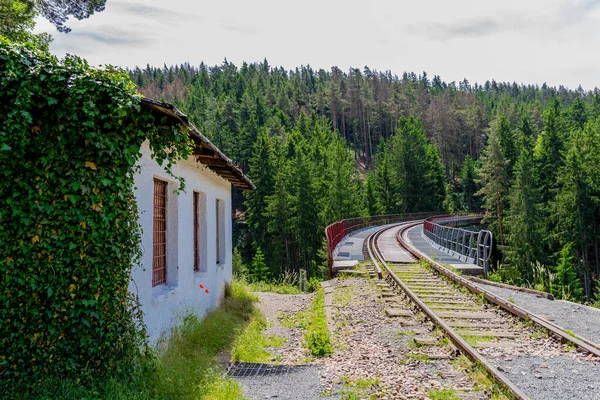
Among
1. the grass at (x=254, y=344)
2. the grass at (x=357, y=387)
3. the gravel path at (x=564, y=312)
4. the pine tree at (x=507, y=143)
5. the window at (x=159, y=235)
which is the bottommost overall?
the grass at (x=254, y=344)

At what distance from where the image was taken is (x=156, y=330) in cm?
698

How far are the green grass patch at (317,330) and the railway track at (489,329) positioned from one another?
1.70 metres

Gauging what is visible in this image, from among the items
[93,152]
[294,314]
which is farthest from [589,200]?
[93,152]

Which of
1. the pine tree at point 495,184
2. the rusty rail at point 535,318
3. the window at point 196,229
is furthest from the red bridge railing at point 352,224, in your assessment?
the pine tree at point 495,184

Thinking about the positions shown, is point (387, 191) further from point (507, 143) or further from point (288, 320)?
point (288, 320)

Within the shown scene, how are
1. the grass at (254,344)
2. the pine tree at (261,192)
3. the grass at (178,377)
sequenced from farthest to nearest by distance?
the pine tree at (261,192)
the grass at (254,344)
the grass at (178,377)

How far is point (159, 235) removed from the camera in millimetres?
8148

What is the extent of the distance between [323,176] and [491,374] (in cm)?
5136

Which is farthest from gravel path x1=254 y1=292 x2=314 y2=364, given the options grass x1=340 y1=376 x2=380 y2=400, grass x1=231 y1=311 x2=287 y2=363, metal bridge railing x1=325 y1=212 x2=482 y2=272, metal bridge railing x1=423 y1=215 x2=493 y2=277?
metal bridge railing x1=423 y1=215 x2=493 y2=277

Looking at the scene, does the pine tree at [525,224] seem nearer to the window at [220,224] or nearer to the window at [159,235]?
the window at [220,224]

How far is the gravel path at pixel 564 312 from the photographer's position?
8430 millimetres

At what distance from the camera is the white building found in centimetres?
673

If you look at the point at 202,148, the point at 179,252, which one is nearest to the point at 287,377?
the point at 179,252

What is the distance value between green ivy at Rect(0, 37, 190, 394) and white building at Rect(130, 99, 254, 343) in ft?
2.45
